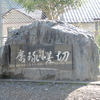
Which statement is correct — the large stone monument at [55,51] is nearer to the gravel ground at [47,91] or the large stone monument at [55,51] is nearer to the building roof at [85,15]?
the gravel ground at [47,91]

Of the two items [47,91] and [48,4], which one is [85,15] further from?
[47,91]

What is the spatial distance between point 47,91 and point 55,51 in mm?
1281

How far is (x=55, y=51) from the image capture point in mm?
5941

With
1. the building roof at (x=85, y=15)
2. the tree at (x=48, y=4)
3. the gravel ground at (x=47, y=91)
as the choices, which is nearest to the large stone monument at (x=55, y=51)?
the gravel ground at (x=47, y=91)

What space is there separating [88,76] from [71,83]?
20.1 inches

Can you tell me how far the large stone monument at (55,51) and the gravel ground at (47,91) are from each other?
16.0 inches

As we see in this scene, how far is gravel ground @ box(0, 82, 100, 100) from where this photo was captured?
15.4 feet

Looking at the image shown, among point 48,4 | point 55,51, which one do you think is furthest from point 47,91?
point 48,4

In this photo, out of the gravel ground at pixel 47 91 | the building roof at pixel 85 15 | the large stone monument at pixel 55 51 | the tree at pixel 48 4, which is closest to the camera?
the gravel ground at pixel 47 91

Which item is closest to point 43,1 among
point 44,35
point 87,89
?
point 44,35

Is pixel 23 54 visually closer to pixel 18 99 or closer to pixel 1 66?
pixel 1 66

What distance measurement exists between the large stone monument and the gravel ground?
407 millimetres

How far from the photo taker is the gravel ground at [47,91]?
4688 mm

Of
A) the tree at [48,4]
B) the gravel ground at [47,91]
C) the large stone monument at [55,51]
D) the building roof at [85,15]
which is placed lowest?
the gravel ground at [47,91]
